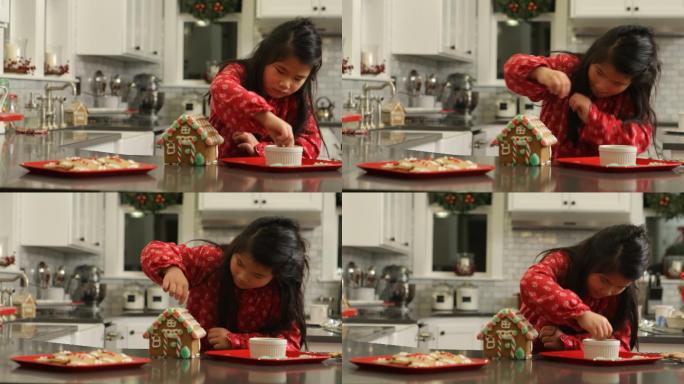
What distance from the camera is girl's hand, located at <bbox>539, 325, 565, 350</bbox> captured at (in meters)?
2.38

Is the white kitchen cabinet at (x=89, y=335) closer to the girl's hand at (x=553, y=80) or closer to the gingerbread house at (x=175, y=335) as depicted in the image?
the gingerbread house at (x=175, y=335)

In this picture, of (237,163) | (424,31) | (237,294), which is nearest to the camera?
Result: (237,163)

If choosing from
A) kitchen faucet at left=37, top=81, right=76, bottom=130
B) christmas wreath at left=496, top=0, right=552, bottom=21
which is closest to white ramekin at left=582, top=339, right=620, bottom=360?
kitchen faucet at left=37, top=81, right=76, bottom=130

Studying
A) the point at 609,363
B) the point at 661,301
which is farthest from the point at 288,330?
the point at 661,301

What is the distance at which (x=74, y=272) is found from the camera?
2730 mm

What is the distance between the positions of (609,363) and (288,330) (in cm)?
72

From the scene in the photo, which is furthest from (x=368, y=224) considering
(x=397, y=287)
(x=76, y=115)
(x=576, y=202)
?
(x=76, y=115)

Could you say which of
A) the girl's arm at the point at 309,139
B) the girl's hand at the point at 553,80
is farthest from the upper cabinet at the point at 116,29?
the girl's hand at the point at 553,80

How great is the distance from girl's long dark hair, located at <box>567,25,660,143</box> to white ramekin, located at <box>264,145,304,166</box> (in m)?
0.82

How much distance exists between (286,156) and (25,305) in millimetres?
904

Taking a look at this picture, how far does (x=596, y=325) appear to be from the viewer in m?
2.16

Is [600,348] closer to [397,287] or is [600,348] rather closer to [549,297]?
[549,297]

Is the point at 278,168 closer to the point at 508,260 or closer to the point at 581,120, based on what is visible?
the point at 581,120

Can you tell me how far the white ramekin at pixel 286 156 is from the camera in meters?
2.24
